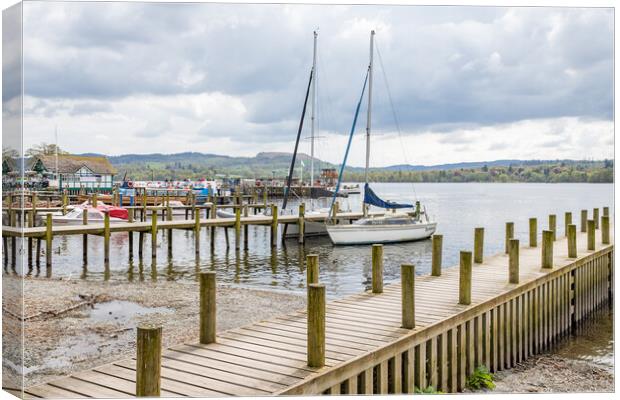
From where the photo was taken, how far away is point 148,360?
16.2ft

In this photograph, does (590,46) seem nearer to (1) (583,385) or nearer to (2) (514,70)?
(2) (514,70)

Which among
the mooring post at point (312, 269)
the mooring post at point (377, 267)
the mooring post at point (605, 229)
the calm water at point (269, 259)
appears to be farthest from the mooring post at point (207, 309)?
the mooring post at point (605, 229)

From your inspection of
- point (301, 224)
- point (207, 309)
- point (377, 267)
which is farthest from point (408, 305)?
point (301, 224)

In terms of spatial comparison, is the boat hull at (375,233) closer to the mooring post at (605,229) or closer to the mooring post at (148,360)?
the mooring post at (605,229)

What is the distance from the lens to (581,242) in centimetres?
1625

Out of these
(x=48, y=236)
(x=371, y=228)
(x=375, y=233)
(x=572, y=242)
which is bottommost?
(x=375, y=233)

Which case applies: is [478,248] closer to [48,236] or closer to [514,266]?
[514,266]

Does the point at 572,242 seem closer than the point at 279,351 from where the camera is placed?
No

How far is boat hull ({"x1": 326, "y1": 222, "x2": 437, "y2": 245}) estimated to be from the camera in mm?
26609

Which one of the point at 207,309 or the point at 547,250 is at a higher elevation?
the point at 547,250

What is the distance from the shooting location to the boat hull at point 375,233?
26.6 m

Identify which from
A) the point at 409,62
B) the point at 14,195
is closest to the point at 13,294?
the point at 14,195

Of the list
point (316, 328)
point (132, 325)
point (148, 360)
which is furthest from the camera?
point (132, 325)

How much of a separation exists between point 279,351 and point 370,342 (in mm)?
1018
